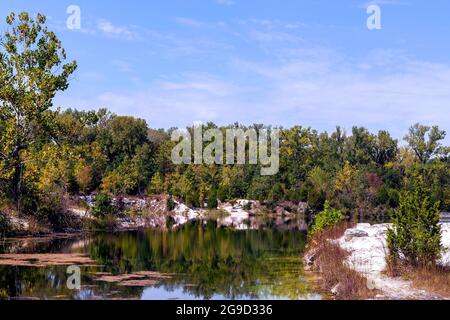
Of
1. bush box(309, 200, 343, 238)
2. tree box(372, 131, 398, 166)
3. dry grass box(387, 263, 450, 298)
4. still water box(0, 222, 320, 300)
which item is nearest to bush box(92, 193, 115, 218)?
still water box(0, 222, 320, 300)

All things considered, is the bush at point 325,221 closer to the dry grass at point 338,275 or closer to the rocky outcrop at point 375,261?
the rocky outcrop at point 375,261

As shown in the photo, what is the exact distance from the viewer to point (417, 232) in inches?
471

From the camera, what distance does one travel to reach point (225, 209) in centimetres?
4988

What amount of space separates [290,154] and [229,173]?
777cm

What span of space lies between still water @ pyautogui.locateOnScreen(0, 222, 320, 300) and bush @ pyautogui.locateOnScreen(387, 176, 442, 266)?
218cm

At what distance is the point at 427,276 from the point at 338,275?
193 centimetres

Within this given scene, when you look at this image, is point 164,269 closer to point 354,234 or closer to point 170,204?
point 354,234

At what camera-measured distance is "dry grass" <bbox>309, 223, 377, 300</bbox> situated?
11.0m

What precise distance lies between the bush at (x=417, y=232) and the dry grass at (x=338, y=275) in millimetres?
1148

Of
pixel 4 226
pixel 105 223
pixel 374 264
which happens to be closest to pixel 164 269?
pixel 374 264

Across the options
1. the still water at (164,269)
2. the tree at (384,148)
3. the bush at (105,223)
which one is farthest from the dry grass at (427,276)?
the tree at (384,148)

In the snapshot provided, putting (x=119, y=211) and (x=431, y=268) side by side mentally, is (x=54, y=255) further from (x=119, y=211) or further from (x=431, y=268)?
(x=119, y=211)

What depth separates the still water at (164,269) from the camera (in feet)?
39.1
